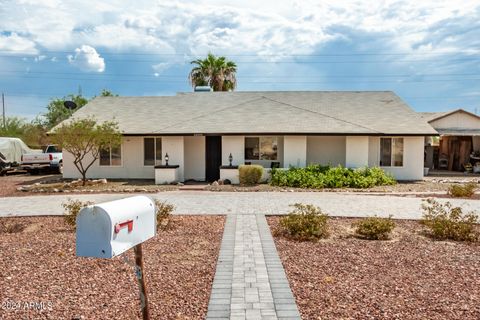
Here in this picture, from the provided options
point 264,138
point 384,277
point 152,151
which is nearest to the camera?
point 384,277

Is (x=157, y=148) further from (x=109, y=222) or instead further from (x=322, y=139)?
(x=109, y=222)

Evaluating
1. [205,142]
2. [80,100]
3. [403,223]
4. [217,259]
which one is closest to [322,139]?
[205,142]

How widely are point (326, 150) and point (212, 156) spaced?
6.20 metres

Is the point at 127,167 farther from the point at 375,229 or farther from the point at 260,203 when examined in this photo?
the point at 375,229

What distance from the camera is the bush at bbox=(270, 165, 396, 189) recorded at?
1585cm

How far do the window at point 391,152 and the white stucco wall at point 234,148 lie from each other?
24.7ft

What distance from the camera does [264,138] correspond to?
1848 cm

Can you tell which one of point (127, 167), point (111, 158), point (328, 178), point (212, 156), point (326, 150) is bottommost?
point (328, 178)

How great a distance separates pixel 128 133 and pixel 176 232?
37.9 feet

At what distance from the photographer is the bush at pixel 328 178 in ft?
52.0

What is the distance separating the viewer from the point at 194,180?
18.8 m

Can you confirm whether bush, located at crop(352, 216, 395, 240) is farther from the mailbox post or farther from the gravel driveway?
the mailbox post

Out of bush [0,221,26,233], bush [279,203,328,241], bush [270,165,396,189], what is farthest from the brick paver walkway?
bush [270,165,396,189]

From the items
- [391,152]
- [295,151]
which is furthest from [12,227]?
[391,152]
